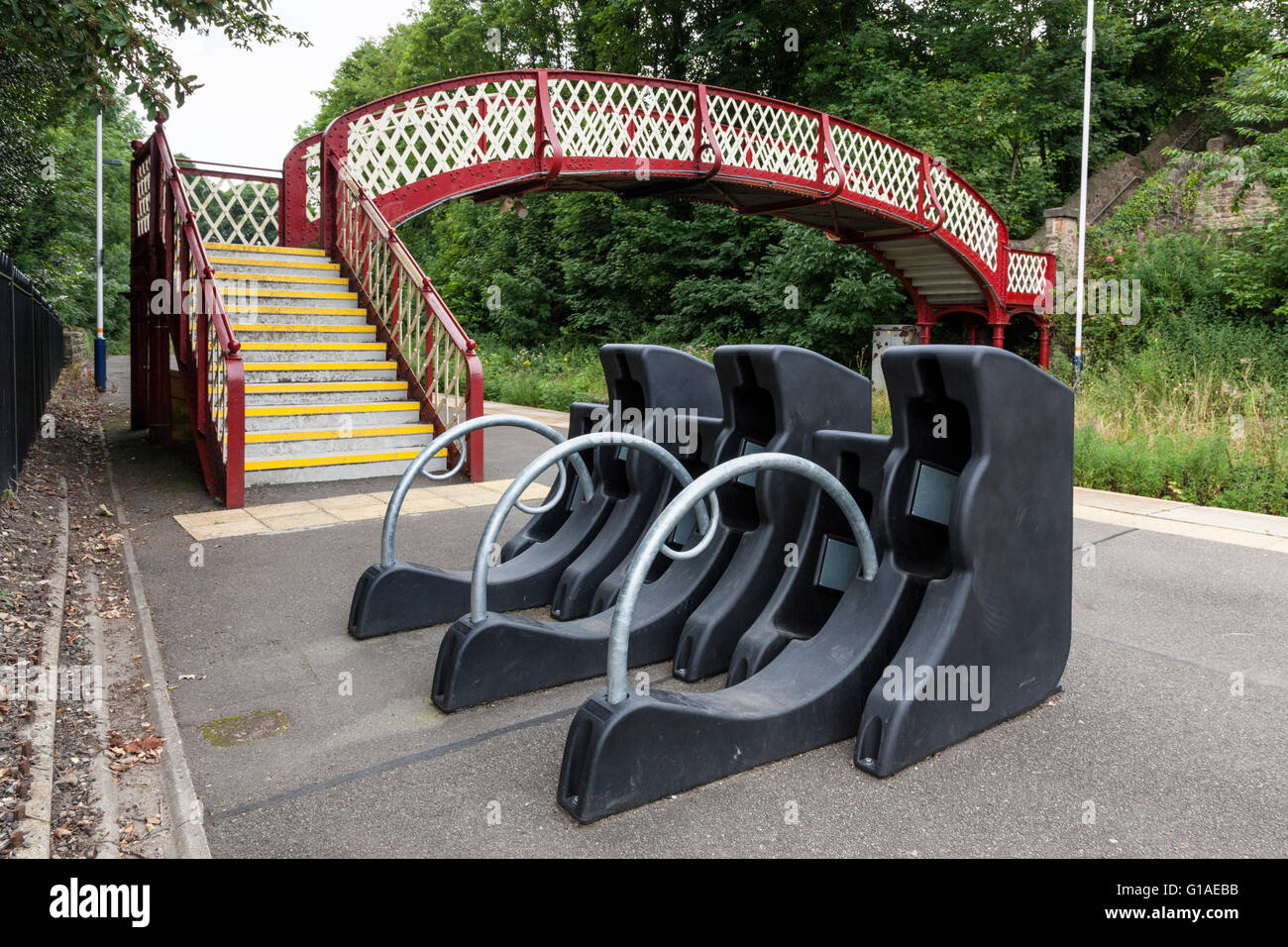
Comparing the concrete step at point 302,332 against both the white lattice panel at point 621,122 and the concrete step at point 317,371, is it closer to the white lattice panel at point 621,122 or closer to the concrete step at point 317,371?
the concrete step at point 317,371

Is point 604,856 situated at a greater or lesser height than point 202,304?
lesser

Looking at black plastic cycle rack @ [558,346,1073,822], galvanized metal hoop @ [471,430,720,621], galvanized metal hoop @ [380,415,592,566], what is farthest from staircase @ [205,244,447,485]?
black plastic cycle rack @ [558,346,1073,822]

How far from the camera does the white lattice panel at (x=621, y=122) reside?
563 inches

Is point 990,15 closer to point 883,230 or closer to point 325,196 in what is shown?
point 883,230

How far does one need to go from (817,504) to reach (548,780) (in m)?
1.55

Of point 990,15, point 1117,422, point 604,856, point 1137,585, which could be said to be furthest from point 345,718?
point 990,15

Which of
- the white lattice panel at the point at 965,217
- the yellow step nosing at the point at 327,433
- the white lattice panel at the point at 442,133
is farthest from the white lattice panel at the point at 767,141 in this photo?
the yellow step nosing at the point at 327,433

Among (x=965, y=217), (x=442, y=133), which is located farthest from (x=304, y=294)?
(x=965, y=217)

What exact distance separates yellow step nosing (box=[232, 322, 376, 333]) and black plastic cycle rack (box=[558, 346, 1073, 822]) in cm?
804

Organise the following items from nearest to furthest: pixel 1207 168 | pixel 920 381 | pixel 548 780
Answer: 1. pixel 548 780
2. pixel 920 381
3. pixel 1207 168

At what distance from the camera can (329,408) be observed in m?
9.19

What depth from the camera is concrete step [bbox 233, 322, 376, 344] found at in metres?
9.89

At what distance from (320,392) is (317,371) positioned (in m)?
0.37

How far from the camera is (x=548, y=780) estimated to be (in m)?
3.05
